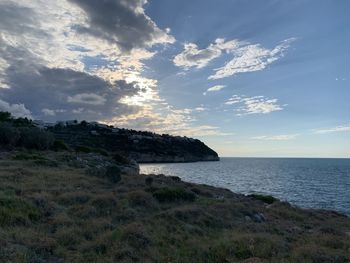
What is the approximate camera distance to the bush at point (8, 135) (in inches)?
1961

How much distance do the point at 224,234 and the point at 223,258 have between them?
3.33 m

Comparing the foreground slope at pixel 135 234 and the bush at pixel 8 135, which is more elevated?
the bush at pixel 8 135

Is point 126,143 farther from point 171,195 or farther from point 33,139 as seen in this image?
point 171,195

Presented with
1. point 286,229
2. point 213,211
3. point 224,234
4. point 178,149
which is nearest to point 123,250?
point 224,234

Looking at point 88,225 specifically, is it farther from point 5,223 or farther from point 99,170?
point 99,170

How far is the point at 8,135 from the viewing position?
50469mm

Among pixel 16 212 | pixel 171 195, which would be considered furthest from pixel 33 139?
pixel 16 212

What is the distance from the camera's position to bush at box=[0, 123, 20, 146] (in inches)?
1961

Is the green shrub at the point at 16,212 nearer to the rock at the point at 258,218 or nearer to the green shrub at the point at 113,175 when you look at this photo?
the rock at the point at 258,218

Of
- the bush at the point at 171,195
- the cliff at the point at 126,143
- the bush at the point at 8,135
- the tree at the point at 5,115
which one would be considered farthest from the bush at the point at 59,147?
the cliff at the point at 126,143

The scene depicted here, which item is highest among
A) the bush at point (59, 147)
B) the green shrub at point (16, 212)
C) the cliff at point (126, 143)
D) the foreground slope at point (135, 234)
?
the cliff at point (126, 143)

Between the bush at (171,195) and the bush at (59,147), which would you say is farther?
the bush at (59,147)

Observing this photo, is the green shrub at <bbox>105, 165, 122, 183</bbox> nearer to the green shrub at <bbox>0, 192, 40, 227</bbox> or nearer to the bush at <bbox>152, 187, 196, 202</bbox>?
the bush at <bbox>152, 187, 196, 202</bbox>

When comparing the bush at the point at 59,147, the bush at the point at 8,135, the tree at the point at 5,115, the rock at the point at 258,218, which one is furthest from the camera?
the tree at the point at 5,115
